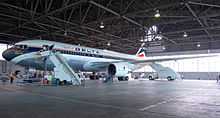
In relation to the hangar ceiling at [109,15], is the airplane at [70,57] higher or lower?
lower

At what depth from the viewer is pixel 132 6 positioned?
19875 millimetres

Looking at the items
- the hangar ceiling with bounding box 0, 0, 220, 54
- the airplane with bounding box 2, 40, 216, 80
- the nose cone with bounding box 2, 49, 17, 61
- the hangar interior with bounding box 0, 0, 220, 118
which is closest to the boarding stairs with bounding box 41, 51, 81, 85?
the airplane with bounding box 2, 40, 216, 80

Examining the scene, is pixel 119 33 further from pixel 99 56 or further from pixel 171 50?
pixel 171 50

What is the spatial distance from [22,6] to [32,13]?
1.22 m

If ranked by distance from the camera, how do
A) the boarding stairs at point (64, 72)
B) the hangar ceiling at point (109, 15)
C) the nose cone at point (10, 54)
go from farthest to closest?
the hangar ceiling at point (109, 15) < the nose cone at point (10, 54) < the boarding stairs at point (64, 72)

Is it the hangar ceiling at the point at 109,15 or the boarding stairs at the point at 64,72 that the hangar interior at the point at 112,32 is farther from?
the boarding stairs at the point at 64,72

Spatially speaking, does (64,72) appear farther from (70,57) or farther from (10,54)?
(10,54)

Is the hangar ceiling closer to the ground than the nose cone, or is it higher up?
higher up

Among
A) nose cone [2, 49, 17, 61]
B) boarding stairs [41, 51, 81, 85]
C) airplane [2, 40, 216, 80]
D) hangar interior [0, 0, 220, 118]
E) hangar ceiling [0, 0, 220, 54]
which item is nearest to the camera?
hangar interior [0, 0, 220, 118]

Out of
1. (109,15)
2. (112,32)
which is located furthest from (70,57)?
(112,32)

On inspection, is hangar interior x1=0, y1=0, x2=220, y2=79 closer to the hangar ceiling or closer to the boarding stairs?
the hangar ceiling

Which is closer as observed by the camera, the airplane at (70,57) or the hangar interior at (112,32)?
the hangar interior at (112,32)

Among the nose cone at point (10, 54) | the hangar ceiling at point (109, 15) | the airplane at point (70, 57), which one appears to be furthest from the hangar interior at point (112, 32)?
the nose cone at point (10, 54)

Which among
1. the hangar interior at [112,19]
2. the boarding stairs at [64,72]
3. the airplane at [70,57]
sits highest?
the hangar interior at [112,19]
